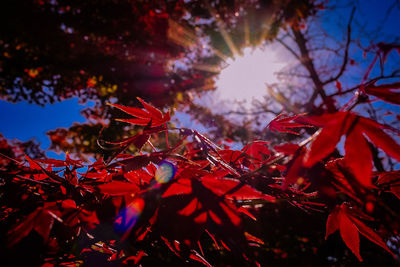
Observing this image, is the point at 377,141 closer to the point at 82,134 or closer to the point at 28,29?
the point at 82,134

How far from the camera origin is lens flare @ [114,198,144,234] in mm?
522

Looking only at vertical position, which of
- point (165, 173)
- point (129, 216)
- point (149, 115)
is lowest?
point (129, 216)

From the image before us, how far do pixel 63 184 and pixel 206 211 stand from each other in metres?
0.60

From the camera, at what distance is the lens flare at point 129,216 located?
522mm

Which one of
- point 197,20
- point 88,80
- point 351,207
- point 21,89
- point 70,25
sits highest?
point 197,20

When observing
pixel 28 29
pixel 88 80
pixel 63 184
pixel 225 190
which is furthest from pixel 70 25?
pixel 225 190

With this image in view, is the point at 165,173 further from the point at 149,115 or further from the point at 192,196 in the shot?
the point at 149,115

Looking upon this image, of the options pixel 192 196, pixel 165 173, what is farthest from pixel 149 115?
pixel 192 196

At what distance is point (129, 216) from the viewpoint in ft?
1.78

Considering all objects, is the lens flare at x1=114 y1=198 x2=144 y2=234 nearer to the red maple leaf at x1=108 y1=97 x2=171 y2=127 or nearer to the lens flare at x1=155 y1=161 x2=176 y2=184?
the lens flare at x1=155 y1=161 x2=176 y2=184

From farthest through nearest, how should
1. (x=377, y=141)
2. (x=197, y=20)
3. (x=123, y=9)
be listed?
(x=197, y=20), (x=123, y=9), (x=377, y=141)

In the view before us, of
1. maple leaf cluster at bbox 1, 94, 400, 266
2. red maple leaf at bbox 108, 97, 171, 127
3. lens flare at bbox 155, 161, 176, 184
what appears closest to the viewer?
maple leaf cluster at bbox 1, 94, 400, 266

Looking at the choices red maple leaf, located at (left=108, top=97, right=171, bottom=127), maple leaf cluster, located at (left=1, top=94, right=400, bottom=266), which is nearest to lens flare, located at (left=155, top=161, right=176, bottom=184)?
maple leaf cluster, located at (left=1, top=94, right=400, bottom=266)

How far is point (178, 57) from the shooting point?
26.2 feet
